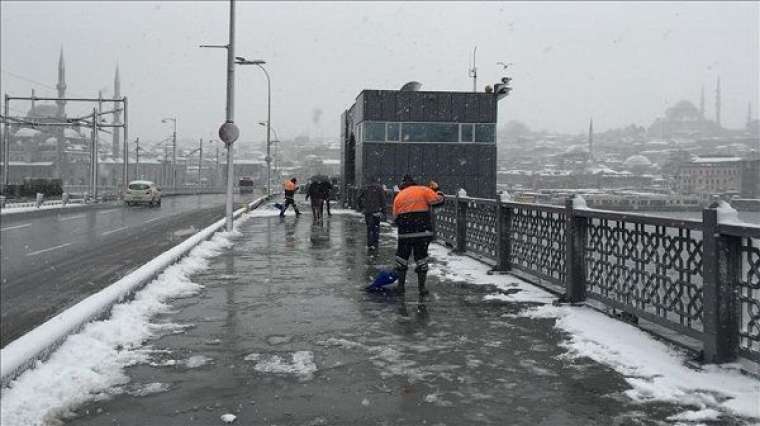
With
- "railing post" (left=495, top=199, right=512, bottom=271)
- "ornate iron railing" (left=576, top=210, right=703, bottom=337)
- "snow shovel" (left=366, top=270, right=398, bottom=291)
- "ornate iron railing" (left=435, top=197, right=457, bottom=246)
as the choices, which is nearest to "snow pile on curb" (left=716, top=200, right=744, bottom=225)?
"ornate iron railing" (left=576, top=210, right=703, bottom=337)

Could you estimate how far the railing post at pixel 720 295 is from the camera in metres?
5.61

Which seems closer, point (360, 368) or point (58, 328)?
point (360, 368)

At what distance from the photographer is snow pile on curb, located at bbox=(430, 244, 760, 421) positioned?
480 cm

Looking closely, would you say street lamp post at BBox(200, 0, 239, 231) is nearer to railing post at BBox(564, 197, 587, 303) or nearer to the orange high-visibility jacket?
the orange high-visibility jacket

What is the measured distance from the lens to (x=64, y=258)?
543 inches

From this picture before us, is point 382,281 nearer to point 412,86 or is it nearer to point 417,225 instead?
point 417,225

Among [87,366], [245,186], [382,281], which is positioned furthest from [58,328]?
[245,186]

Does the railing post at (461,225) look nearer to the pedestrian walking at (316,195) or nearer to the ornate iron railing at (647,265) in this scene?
the ornate iron railing at (647,265)

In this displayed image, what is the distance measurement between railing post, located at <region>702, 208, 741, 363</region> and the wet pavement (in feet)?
3.06

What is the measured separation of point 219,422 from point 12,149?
466 feet

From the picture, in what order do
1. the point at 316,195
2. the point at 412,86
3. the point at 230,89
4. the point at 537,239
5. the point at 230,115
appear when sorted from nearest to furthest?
the point at 537,239 → the point at 230,89 → the point at 230,115 → the point at 316,195 → the point at 412,86

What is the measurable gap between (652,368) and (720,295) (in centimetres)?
83

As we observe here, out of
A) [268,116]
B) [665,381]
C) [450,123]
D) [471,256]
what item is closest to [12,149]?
[268,116]

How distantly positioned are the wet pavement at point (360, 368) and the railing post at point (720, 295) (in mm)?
932
